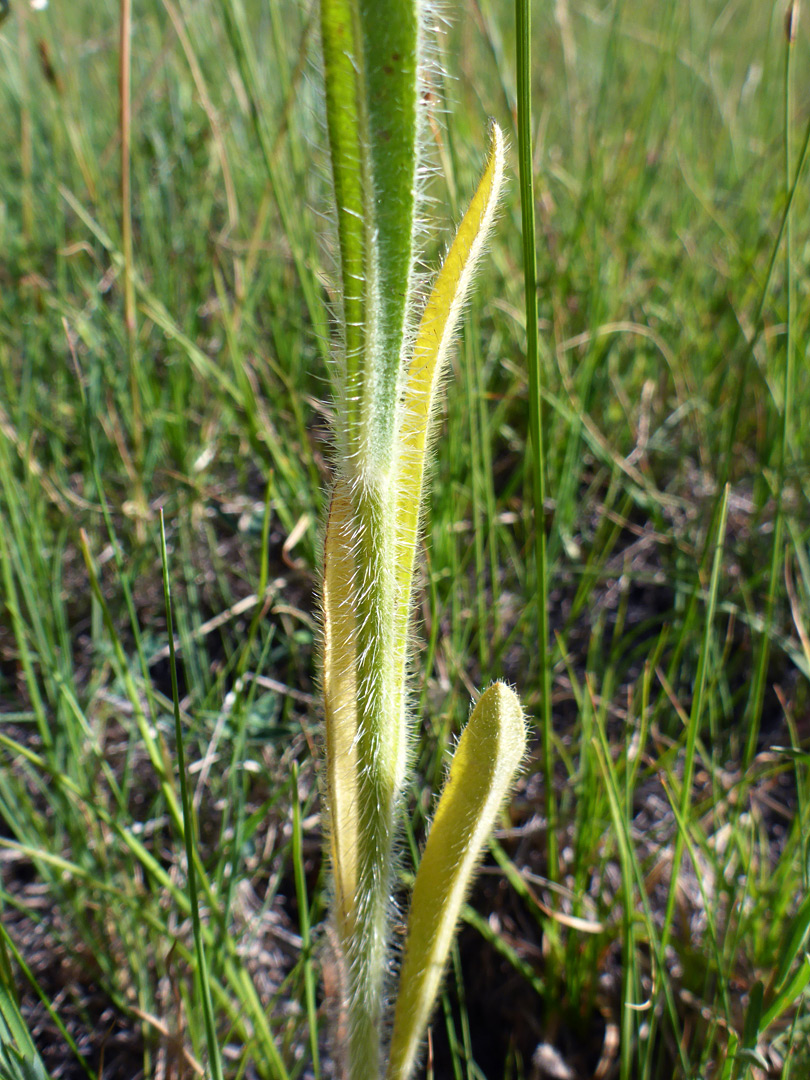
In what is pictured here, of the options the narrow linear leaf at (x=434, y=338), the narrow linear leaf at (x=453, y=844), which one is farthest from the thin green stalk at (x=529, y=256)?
the narrow linear leaf at (x=453, y=844)

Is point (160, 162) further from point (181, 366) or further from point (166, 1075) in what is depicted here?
point (166, 1075)

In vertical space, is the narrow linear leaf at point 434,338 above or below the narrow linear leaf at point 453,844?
above

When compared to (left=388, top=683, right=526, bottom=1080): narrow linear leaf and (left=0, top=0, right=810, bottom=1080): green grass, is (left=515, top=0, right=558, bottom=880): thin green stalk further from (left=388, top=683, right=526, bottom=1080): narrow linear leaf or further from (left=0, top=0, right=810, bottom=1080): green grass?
(left=388, top=683, right=526, bottom=1080): narrow linear leaf

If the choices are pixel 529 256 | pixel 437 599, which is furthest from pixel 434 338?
pixel 437 599

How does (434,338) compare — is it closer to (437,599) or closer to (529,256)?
(529,256)

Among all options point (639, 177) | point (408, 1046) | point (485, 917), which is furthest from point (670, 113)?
point (408, 1046)

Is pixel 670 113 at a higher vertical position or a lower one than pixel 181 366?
higher

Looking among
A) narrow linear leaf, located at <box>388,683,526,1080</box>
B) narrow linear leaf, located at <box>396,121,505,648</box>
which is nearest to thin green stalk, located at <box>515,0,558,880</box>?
narrow linear leaf, located at <box>396,121,505,648</box>

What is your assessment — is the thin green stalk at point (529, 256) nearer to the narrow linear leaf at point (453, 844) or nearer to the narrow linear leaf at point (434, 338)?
the narrow linear leaf at point (434, 338)
